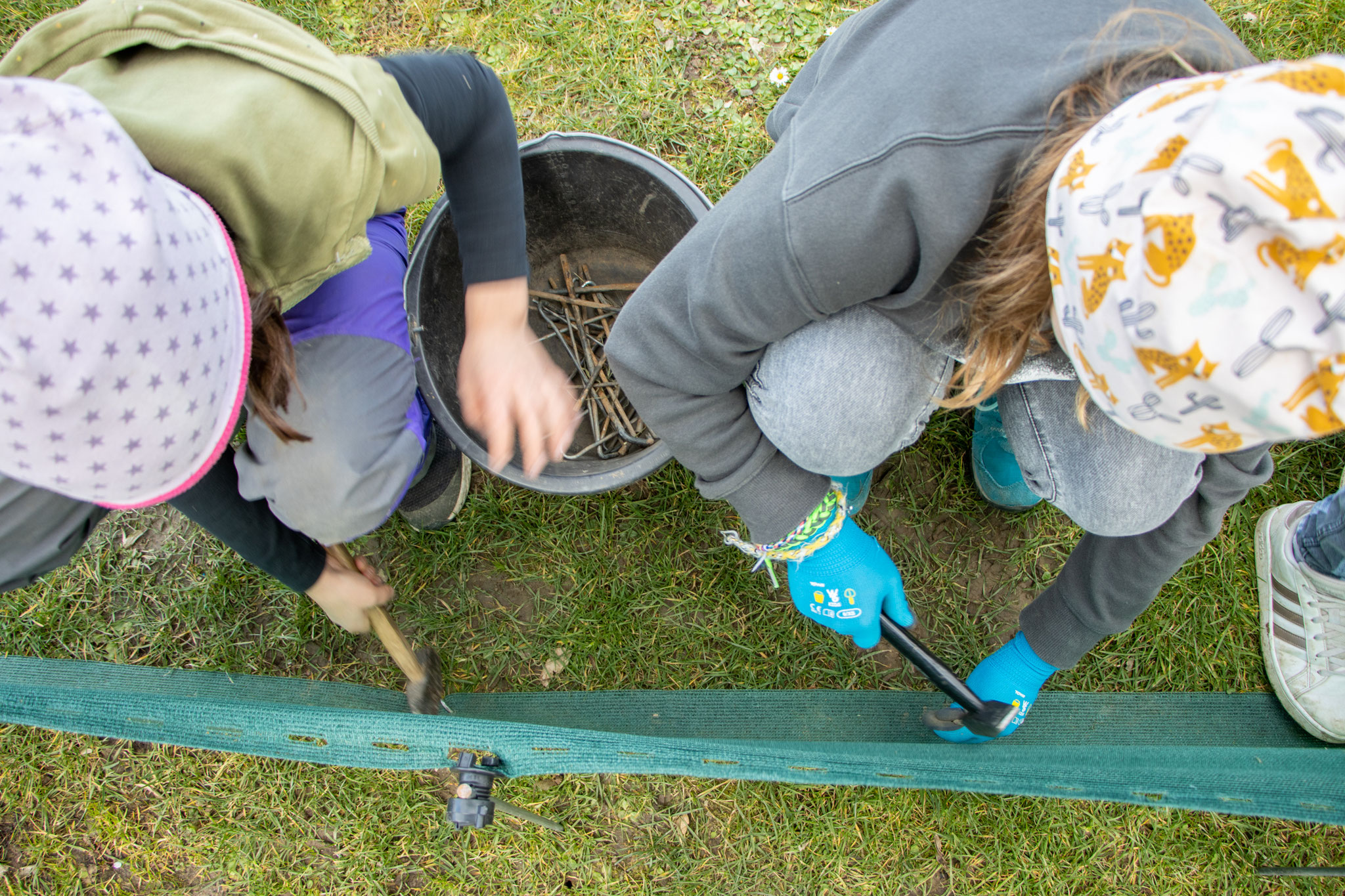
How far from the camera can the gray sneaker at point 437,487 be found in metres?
1.48

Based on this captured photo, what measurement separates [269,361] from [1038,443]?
45.4 inches

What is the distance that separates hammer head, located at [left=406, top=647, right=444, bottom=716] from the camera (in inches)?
54.5

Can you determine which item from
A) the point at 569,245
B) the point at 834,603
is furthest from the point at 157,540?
the point at 834,603

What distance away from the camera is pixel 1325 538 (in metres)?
1.44

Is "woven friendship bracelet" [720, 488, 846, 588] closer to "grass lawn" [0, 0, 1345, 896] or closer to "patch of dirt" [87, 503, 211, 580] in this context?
"grass lawn" [0, 0, 1345, 896]

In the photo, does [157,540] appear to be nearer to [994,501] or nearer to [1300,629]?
[994,501]

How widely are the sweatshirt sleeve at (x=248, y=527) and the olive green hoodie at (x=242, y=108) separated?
0.44 metres

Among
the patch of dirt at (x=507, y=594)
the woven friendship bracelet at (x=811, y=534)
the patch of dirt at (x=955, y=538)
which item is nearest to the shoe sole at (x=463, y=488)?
the patch of dirt at (x=507, y=594)

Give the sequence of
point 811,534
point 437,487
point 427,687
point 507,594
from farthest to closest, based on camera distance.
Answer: point 507,594
point 437,487
point 427,687
point 811,534

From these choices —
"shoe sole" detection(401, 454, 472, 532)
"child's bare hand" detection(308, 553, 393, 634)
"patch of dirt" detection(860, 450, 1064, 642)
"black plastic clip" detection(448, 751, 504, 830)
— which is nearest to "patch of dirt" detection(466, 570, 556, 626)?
"shoe sole" detection(401, 454, 472, 532)

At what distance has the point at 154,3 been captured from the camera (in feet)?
2.64

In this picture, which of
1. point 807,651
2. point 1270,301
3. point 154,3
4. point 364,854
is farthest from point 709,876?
point 154,3

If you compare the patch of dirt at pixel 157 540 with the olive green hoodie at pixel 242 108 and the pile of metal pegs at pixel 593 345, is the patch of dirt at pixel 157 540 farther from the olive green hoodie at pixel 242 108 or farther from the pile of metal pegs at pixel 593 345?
the olive green hoodie at pixel 242 108

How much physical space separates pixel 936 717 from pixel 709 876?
22.5 inches
